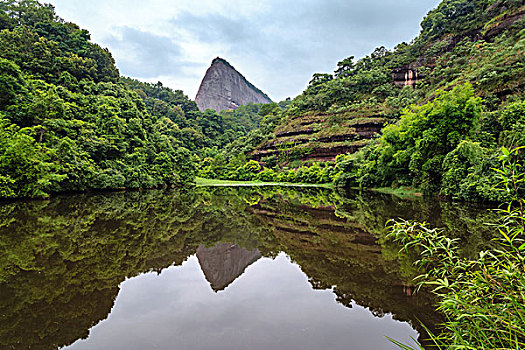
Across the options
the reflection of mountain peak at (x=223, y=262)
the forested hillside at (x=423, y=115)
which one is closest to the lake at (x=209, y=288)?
the reflection of mountain peak at (x=223, y=262)

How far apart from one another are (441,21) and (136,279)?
61.8m

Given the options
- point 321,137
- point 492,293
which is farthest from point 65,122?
point 321,137

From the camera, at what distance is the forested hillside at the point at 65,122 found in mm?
14383

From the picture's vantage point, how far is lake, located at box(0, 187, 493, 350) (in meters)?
2.71

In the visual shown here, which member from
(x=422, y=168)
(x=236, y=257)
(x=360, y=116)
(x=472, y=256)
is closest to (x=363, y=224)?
(x=472, y=256)

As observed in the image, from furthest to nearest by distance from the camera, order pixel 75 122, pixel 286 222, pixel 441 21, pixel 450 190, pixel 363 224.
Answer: pixel 441 21 → pixel 75 122 → pixel 450 190 → pixel 286 222 → pixel 363 224

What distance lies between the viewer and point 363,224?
8.12 m

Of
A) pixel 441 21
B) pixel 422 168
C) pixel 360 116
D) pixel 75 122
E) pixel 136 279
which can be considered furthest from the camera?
pixel 441 21

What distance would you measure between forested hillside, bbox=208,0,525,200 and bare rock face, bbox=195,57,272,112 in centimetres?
6872

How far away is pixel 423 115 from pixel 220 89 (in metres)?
114

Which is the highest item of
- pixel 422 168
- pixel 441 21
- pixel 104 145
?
pixel 441 21

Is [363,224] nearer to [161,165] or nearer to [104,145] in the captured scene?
[104,145]

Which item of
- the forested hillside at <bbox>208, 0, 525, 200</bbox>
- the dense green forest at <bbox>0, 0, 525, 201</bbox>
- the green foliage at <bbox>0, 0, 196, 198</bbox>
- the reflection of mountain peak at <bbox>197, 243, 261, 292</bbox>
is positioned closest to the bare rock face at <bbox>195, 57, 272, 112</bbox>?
the dense green forest at <bbox>0, 0, 525, 201</bbox>

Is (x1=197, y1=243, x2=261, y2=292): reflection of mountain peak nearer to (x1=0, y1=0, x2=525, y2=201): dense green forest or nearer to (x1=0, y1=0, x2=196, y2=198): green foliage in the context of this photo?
(x1=0, y1=0, x2=525, y2=201): dense green forest
